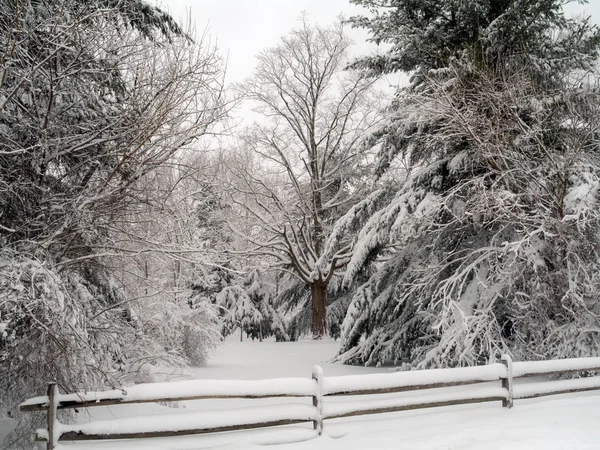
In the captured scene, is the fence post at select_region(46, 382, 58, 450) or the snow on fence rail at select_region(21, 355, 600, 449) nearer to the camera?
the fence post at select_region(46, 382, 58, 450)

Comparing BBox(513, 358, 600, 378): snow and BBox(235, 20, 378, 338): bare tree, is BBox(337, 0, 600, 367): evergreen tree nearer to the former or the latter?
BBox(513, 358, 600, 378): snow

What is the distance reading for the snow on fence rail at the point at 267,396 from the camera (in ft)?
18.8

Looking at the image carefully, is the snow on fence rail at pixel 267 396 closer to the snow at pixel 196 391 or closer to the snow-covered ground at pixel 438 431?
the snow at pixel 196 391

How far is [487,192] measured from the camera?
11273 mm

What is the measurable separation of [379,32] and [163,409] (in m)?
11.4

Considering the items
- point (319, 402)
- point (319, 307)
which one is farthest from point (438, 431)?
point (319, 307)

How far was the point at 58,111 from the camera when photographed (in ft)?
21.7

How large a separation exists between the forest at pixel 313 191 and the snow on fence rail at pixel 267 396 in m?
0.52

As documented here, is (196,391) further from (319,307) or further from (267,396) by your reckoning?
(319,307)

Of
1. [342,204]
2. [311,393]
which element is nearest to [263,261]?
[342,204]

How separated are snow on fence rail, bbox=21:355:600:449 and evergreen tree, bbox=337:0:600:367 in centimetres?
239

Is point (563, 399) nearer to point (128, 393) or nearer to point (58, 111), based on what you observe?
point (128, 393)

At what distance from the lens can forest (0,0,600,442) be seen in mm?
6375

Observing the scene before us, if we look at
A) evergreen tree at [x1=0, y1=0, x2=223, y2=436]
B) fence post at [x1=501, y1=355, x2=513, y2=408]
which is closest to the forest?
evergreen tree at [x1=0, y1=0, x2=223, y2=436]
